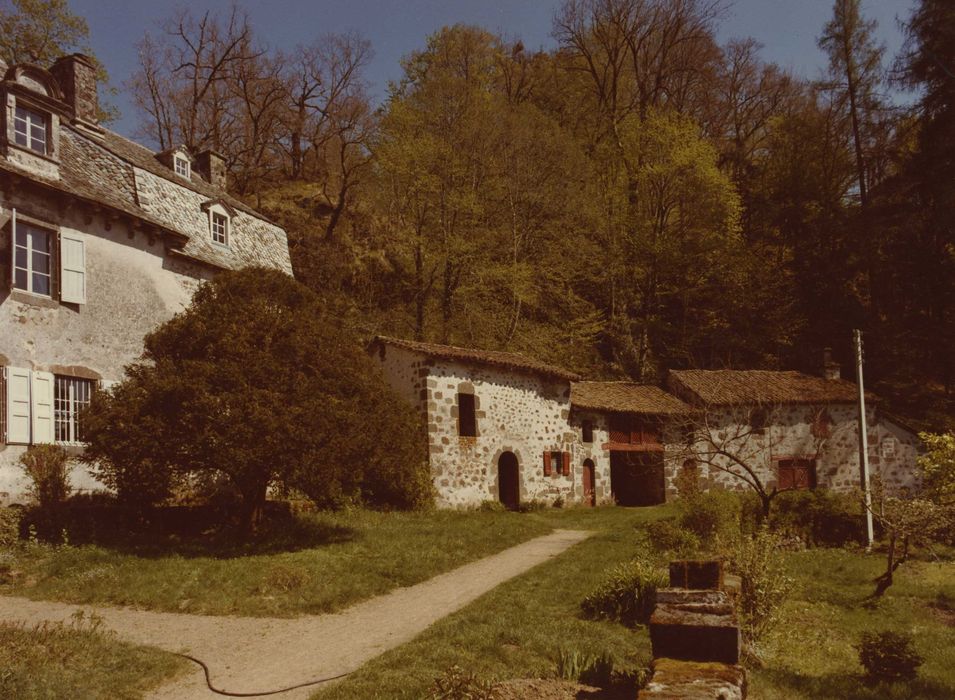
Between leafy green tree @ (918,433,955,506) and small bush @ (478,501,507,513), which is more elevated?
leafy green tree @ (918,433,955,506)

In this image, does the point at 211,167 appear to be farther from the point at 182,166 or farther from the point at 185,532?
the point at 185,532

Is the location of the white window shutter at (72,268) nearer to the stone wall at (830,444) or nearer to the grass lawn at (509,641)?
the grass lawn at (509,641)

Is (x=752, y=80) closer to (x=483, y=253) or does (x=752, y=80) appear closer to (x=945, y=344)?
(x=945, y=344)

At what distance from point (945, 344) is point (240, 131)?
3313 centimetres

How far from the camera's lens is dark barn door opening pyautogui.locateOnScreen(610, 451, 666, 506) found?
27188mm

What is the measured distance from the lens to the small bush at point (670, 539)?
45.0 ft

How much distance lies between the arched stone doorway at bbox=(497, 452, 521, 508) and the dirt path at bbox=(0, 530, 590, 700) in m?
11.6

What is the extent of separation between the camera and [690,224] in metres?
33.8

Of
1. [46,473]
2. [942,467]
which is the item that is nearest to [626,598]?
[942,467]

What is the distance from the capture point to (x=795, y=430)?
2914 centimetres

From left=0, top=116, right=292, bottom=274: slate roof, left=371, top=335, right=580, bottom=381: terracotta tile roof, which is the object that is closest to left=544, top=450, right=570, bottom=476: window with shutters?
left=371, top=335, right=580, bottom=381: terracotta tile roof

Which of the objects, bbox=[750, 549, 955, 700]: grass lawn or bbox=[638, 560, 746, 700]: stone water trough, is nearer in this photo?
bbox=[638, 560, 746, 700]: stone water trough

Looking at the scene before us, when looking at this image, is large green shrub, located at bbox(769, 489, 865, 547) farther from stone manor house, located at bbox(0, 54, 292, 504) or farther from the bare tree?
stone manor house, located at bbox(0, 54, 292, 504)

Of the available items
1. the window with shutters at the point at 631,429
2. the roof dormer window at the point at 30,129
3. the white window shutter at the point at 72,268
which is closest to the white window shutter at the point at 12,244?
the white window shutter at the point at 72,268
